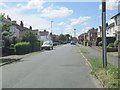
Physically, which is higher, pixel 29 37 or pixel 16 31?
pixel 16 31

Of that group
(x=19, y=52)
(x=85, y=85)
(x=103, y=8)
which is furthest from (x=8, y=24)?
(x=85, y=85)

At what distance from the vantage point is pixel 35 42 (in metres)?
50.9

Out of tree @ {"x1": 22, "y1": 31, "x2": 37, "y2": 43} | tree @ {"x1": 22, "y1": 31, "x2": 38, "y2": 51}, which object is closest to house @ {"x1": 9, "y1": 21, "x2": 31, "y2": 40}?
tree @ {"x1": 22, "y1": 31, "x2": 37, "y2": 43}

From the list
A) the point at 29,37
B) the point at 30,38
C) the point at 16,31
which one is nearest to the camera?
the point at 29,37

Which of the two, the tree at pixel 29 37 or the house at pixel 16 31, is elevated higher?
the house at pixel 16 31

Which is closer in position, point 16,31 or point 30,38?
point 30,38

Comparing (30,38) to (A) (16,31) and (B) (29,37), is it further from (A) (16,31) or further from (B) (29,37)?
(A) (16,31)

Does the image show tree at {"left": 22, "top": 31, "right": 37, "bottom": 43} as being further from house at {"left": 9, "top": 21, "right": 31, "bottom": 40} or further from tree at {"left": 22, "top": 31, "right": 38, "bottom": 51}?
house at {"left": 9, "top": 21, "right": 31, "bottom": 40}

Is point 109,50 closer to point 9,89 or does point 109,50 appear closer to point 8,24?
point 8,24

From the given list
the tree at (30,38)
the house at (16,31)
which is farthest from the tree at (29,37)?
the house at (16,31)

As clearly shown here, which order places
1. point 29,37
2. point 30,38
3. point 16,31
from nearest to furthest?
point 29,37 < point 30,38 < point 16,31

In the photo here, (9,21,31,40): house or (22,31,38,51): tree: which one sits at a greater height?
(9,21,31,40): house

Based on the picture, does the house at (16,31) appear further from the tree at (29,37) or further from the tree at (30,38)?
the tree at (30,38)

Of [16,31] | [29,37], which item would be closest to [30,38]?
[29,37]
